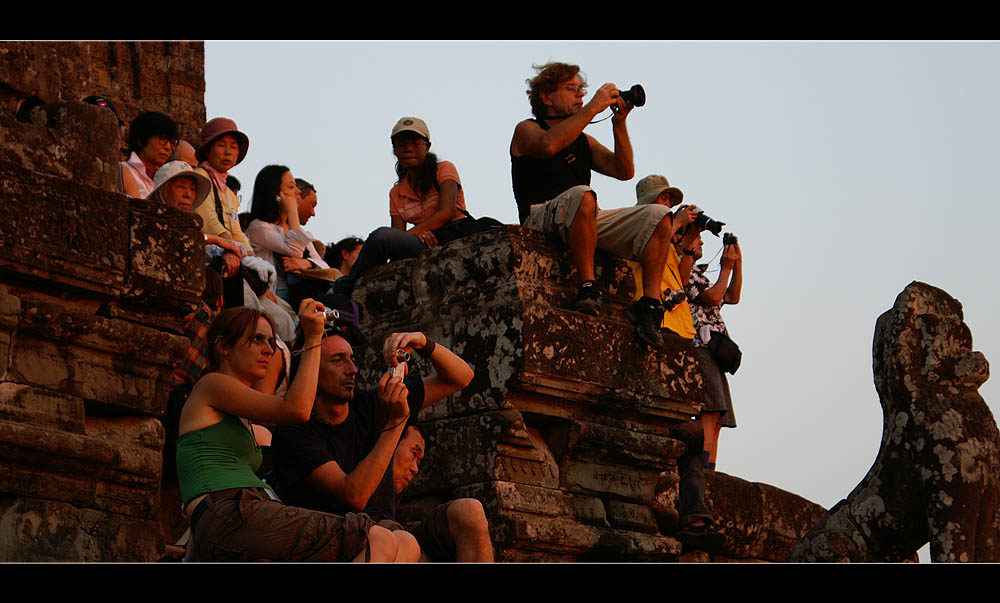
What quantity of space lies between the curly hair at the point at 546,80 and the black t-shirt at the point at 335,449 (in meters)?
1.97

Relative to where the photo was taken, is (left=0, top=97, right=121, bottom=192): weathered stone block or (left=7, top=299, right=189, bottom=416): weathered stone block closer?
(left=7, top=299, right=189, bottom=416): weathered stone block

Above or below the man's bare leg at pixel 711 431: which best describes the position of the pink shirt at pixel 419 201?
above

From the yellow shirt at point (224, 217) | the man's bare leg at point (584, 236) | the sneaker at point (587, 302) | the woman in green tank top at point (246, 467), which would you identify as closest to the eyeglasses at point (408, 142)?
the yellow shirt at point (224, 217)

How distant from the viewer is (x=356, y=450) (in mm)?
5711

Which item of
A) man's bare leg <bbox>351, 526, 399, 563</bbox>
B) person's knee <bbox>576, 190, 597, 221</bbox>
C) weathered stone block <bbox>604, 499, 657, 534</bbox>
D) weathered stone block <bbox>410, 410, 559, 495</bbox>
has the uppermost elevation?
person's knee <bbox>576, 190, 597, 221</bbox>

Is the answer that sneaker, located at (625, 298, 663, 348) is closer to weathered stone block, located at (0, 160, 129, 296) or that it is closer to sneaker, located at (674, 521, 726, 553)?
sneaker, located at (674, 521, 726, 553)

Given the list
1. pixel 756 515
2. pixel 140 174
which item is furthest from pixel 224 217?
pixel 756 515

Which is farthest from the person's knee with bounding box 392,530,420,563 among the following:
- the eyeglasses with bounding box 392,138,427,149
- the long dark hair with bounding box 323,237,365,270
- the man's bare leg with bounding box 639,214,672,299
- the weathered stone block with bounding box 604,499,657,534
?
the long dark hair with bounding box 323,237,365,270

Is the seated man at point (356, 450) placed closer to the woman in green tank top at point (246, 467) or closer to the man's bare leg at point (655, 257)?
the woman in green tank top at point (246, 467)

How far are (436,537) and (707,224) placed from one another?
3814 mm

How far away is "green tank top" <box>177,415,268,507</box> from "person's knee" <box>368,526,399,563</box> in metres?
0.41

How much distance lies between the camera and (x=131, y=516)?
5.71 meters

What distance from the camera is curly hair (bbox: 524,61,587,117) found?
7.42m

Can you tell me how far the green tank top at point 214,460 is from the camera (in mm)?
4887
